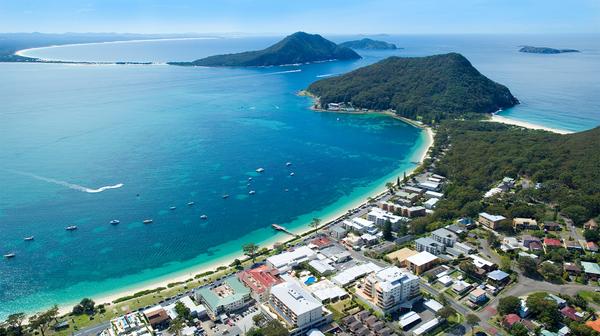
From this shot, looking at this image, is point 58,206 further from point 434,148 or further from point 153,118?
point 434,148

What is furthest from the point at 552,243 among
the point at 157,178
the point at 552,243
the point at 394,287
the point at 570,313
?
the point at 157,178

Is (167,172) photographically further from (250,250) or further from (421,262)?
(421,262)

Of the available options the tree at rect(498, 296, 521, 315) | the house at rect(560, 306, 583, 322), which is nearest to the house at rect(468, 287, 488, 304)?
the tree at rect(498, 296, 521, 315)

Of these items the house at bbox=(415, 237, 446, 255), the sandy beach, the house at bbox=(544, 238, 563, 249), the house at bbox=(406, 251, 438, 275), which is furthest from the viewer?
the sandy beach

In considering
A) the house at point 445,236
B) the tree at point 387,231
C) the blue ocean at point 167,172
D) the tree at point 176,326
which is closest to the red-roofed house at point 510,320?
the house at point 445,236

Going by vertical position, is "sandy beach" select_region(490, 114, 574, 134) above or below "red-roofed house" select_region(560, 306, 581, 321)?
above

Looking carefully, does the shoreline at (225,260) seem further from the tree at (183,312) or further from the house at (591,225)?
the house at (591,225)

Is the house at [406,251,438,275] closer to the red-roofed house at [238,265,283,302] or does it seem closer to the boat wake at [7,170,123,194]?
the red-roofed house at [238,265,283,302]
